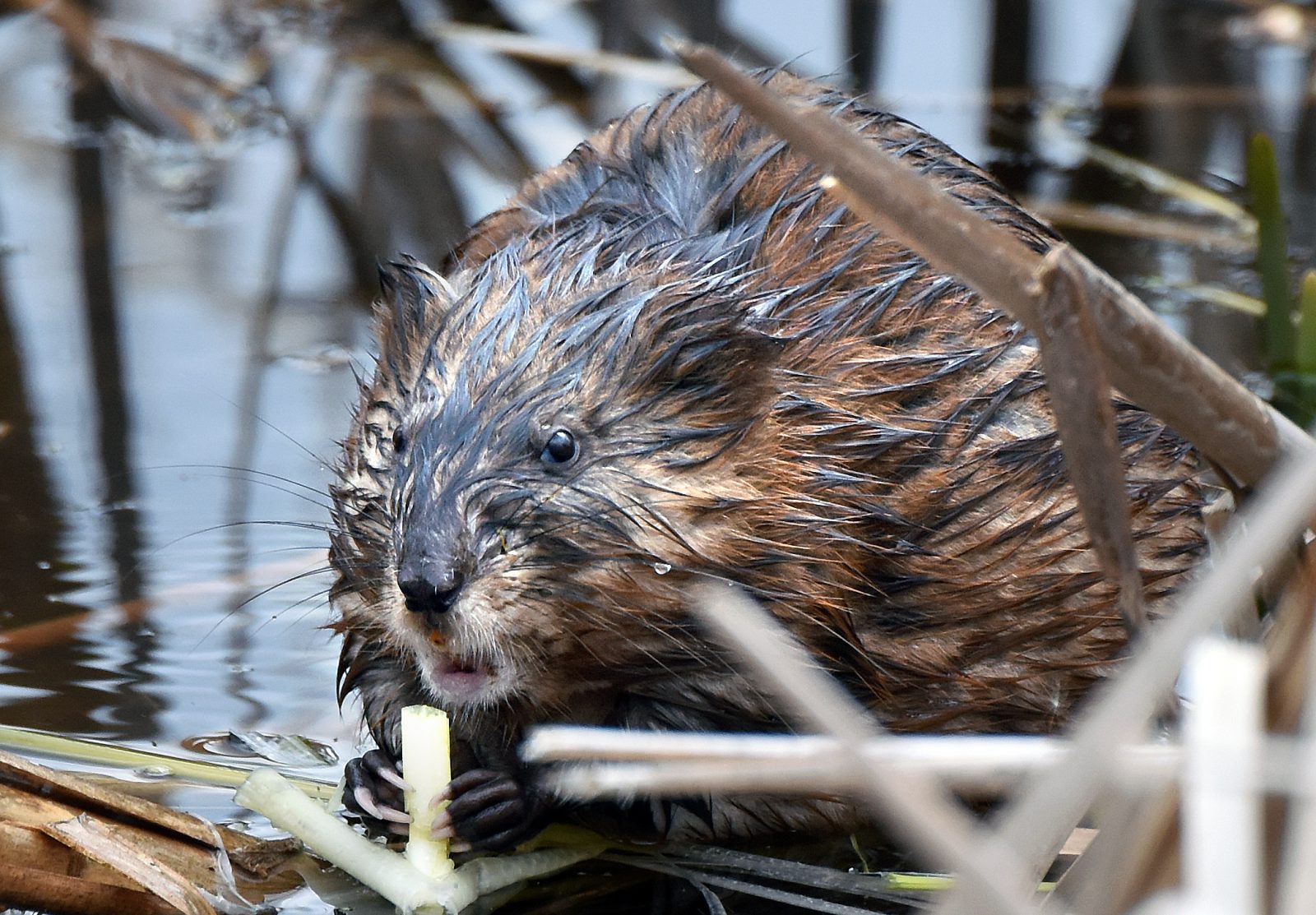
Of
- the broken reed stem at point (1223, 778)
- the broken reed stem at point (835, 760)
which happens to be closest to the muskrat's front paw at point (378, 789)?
the broken reed stem at point (835, 760)

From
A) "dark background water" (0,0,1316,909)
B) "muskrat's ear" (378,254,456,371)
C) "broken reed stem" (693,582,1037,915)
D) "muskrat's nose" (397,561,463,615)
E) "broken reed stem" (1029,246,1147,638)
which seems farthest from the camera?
"dark background water" (0,0,1316,909)

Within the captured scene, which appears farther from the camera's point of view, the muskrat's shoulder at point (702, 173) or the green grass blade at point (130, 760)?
the muskrat's shoulder at point (702, 173)

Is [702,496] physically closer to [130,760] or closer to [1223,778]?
[130,760]

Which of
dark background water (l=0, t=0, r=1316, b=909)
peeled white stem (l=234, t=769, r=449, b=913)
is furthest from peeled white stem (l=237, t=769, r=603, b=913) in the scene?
Answer: dark background water (l=0, t=0, r=1316, b=909)

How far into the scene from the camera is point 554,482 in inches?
79.1

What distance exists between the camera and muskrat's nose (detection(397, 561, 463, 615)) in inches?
72.4

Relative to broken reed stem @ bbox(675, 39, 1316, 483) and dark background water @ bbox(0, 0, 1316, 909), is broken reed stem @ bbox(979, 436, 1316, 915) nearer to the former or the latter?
broken reed stem @ bbox(675, 39, 1316, 483)

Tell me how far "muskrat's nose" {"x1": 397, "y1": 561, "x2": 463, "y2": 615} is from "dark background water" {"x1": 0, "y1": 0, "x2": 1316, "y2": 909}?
41 centimetres

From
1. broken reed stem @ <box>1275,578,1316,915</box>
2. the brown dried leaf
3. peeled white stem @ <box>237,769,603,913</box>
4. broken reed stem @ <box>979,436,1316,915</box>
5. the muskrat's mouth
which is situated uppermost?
broken reed stem @ <box>979,436,1316,915</box>

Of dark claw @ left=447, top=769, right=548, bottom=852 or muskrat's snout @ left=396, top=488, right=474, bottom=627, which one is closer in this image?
muskrat's snout @ left=396, top=488, right=474, bottom=627

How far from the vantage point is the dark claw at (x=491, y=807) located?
2.09 m

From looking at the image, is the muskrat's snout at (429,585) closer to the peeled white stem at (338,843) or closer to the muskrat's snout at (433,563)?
the muskrat's snout at (433,563)

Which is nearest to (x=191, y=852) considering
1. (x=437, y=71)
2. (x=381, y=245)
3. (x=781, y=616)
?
(x=781, y=616)

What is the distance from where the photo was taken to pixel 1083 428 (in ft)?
4.86
